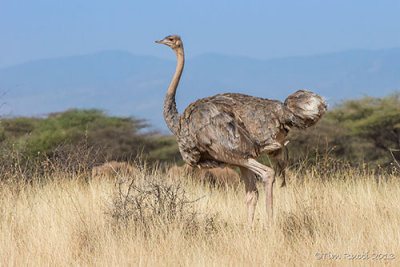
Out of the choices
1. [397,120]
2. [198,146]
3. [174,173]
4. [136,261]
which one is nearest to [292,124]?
[198,146]

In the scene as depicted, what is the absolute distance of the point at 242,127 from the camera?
5.09m

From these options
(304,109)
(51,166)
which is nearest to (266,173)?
(304,109)

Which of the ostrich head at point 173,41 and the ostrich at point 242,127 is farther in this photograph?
the ostrich head at point 173,41

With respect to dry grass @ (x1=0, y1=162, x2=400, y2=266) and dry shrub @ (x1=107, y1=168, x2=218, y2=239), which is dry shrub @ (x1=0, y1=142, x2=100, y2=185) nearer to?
dry grass @ (x1=0, y1=162, x2=400, y2=266)

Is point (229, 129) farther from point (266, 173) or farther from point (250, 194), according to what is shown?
point (250, 194)

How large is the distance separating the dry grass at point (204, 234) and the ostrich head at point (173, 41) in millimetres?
1253

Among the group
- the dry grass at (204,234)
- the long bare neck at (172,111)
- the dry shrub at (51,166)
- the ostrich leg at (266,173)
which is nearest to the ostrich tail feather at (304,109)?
the ostrich leg at (266,173)

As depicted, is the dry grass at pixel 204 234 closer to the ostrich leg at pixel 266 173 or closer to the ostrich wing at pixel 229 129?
the ostrich leg at pixel 266 173

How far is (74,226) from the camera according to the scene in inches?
201

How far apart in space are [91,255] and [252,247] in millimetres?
1079

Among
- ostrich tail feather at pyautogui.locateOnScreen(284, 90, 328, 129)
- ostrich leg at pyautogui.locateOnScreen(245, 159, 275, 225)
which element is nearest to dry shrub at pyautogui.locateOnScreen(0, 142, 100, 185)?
ostrich leg at pyautogui.locateOnScreen(245, 159, 275, 225)

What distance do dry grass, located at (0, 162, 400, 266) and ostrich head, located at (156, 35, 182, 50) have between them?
125cm

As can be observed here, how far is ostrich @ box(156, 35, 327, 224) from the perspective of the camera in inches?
196

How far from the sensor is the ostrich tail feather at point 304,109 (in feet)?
16.5
